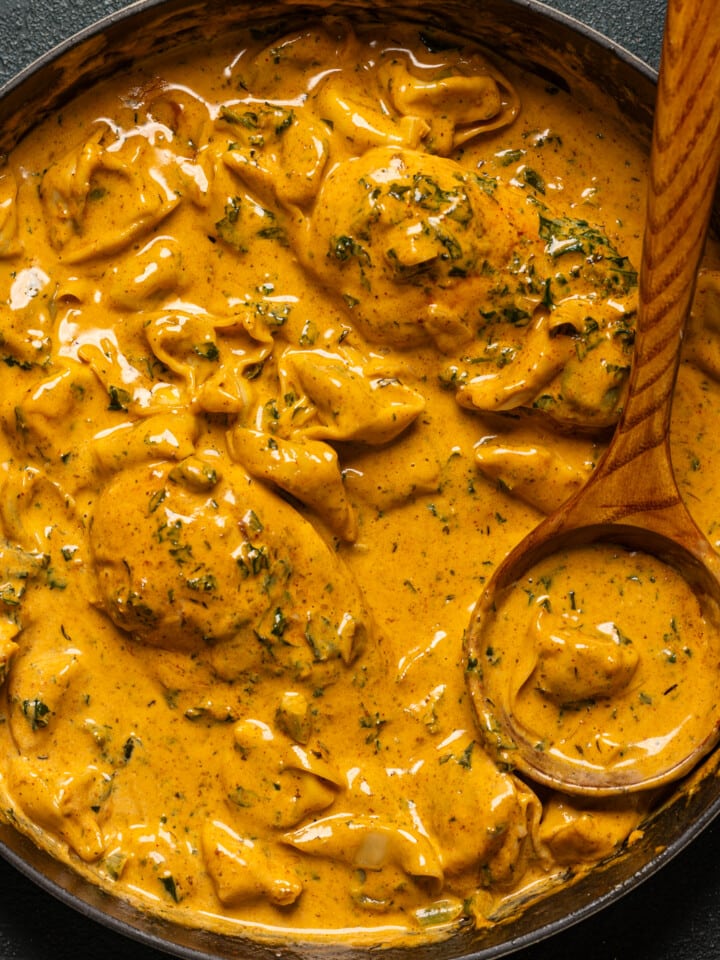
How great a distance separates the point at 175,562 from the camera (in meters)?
2.88

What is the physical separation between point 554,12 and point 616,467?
1054 millimetres

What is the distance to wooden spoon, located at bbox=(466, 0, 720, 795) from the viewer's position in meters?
2.57

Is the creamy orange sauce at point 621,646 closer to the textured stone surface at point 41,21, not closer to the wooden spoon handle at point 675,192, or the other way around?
the wooden spoon handle at point 675,192

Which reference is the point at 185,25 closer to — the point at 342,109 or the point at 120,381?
the point at 342,109

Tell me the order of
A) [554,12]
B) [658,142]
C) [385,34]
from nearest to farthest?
[658,142] → [554,12] → [385,34]

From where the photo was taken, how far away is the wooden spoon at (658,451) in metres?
2.57

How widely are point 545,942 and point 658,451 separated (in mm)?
1316

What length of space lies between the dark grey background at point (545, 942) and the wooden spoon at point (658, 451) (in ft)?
1.48

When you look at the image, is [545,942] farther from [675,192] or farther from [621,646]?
[675,192]

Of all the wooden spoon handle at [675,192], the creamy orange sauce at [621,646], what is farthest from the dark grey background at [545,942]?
the wooden spoon handle at [675,192]

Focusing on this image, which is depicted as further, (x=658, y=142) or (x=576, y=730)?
(x=576, y=730)

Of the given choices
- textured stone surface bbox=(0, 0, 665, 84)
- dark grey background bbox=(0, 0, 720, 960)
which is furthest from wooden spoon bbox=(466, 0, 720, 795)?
textured stone surface bbox=(0, 0, 665, 84)

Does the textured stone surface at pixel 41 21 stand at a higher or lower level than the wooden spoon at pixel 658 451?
higher

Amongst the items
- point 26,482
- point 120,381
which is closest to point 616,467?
point 120,381
